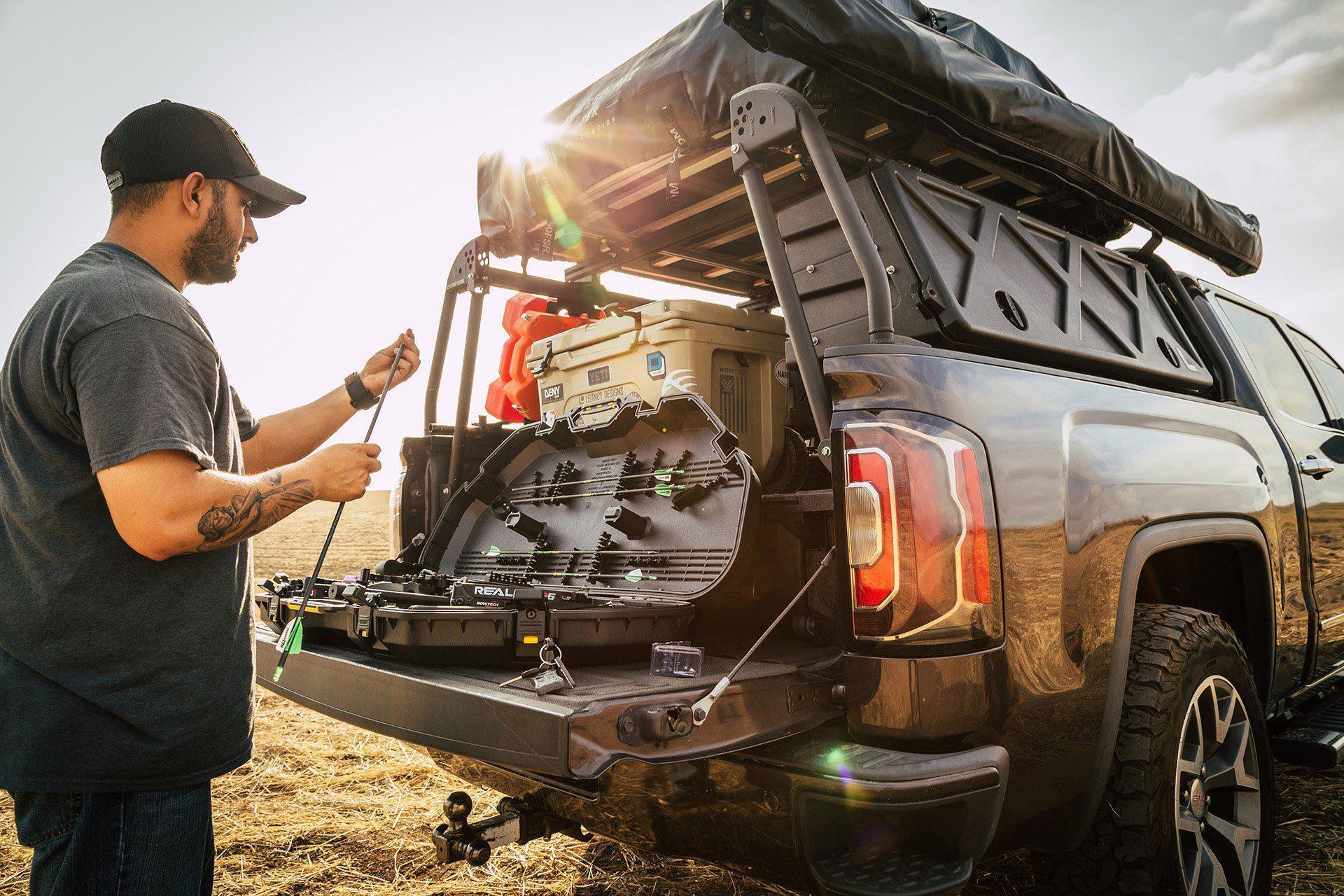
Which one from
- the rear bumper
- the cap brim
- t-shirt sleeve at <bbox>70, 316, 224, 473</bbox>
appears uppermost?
the cap brim

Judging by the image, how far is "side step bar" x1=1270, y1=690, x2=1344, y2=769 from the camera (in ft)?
10.4

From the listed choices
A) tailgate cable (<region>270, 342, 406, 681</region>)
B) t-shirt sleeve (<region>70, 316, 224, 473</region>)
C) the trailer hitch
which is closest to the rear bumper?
the trailer hitch

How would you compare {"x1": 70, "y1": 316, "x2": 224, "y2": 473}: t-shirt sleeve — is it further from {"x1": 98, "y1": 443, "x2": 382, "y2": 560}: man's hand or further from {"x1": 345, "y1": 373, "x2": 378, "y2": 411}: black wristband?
{"x1": 345, "y1": 373, "x2": 378, "y2": 411}: black wristband

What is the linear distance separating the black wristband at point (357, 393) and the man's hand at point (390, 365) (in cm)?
1

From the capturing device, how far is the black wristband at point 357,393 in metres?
2.79

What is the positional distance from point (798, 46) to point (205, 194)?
4.84 ft

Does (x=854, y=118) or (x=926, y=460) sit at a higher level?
(x=854, y=118)

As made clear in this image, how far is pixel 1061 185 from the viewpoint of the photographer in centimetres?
325

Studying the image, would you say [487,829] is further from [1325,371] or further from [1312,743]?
[1325,371]

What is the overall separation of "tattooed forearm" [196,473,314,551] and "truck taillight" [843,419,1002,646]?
3.86 ft

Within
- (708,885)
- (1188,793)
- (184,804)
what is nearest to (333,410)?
(184,804)

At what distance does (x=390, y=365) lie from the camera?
2.88 m

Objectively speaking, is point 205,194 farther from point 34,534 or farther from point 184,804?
point 184,804

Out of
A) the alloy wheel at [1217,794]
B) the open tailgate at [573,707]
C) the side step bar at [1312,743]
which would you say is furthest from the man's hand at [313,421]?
the side step bar at [1312,743]
